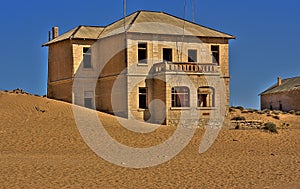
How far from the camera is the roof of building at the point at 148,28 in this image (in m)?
39.2

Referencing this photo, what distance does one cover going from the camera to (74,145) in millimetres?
28484

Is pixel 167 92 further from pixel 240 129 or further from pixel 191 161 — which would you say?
pixel 191 161

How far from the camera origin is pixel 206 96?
38281 millimetres

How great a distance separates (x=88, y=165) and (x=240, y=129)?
16207 mm

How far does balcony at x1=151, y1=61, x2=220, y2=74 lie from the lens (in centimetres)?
3662

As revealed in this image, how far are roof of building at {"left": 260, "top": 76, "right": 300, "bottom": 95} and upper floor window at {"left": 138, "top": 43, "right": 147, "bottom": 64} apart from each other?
26.6m

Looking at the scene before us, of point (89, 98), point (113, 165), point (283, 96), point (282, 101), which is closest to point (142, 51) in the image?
point (89, 98)

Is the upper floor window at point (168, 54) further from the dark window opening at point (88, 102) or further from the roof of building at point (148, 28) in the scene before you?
the dark window opening at point (88, 102)

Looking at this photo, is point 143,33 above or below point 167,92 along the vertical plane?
Answer: above

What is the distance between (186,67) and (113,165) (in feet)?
47.8

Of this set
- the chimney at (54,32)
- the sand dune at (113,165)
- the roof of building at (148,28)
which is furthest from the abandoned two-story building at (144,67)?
the chimney at (54,32)


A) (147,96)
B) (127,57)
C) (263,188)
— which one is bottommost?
(263,188)

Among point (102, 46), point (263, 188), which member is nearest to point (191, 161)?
point (263, 188)

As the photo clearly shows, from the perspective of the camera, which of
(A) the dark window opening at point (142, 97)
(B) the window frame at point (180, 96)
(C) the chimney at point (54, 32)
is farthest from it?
(C) the chimney at point (54, 32)
